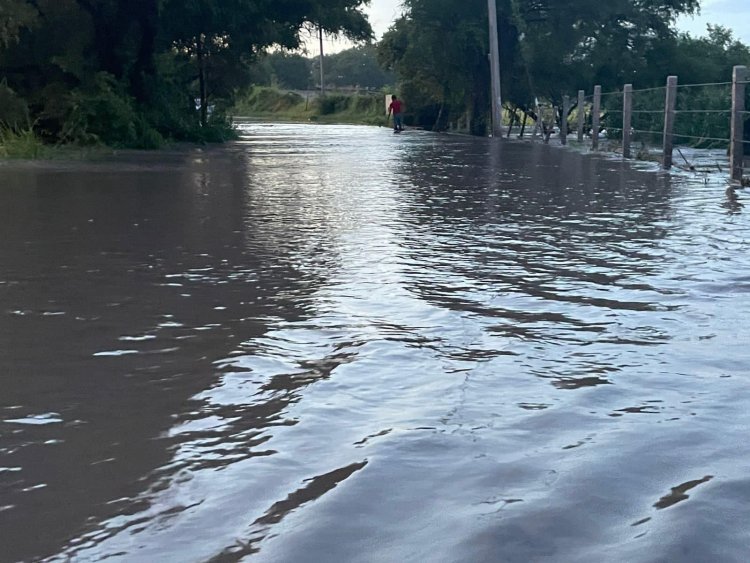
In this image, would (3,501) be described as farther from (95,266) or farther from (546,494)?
(95,266)

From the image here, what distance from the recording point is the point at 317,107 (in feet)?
276

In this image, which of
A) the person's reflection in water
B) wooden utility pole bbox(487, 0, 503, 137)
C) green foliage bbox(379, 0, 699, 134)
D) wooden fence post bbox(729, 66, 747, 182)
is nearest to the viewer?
the person's reflection in water

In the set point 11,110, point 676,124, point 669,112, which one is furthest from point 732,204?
point 676,124

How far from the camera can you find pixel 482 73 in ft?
137

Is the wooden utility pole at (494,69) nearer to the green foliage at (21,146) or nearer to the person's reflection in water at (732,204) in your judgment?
the green foliage at (21,146)

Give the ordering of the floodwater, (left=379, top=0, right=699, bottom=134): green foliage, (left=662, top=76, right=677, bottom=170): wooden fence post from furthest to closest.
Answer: (left=379, top=0, right=699, bottom=134): green foliage < (left=662, top=76, right=677, bottom=170): wooden fence post < the floodwater

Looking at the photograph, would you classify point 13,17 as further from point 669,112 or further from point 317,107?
point 317,107

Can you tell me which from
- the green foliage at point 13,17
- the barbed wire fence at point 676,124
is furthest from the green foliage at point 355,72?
the green foliage at point 13,17

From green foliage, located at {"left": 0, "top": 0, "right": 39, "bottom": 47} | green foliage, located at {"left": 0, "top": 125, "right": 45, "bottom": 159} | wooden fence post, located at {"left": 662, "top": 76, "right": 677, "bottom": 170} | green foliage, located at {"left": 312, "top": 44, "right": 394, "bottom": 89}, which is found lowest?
green foliage, located at {"left": 0, "top": 125, "right": 45, "bottom": 159}

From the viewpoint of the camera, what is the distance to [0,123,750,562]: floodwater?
3.04 m

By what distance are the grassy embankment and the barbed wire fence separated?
3100cm

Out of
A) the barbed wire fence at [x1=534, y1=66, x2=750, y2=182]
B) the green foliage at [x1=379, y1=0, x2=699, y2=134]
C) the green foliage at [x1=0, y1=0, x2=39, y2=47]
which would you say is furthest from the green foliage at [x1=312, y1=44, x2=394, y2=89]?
the green foliage at [x1=0, y1=0, x2=39, y2=47]

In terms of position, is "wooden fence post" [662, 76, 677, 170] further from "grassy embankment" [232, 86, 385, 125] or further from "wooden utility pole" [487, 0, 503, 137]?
"grassy embankment" [232, 86, 385, 125]

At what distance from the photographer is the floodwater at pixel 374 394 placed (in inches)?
120
